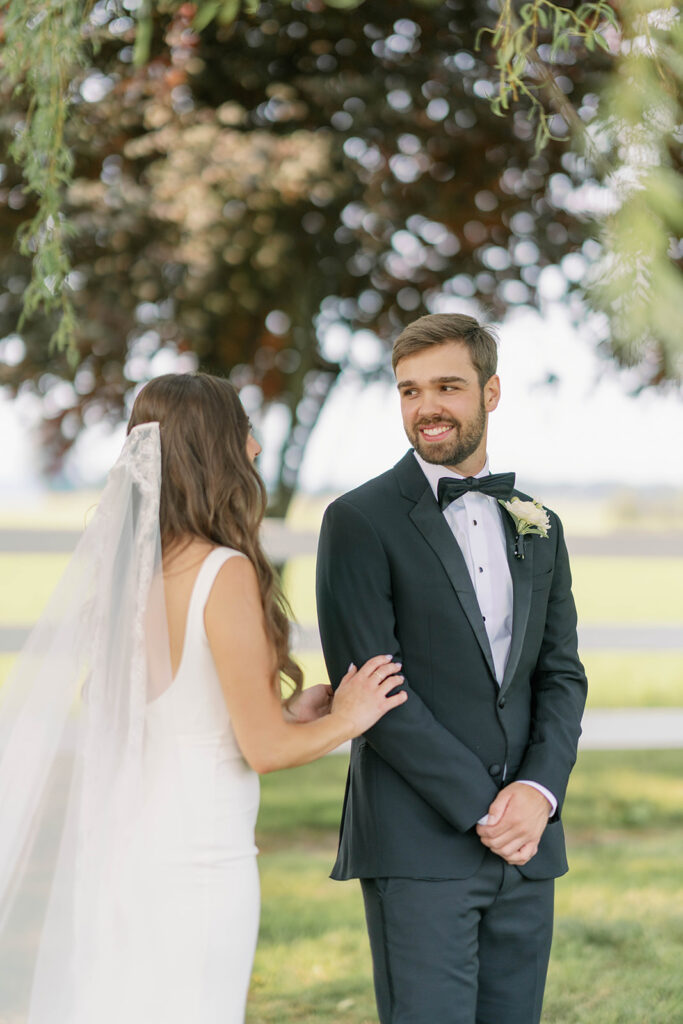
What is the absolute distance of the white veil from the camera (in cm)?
230

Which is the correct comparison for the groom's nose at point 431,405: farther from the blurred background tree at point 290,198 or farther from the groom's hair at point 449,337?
the blurred background tree at point 290,198

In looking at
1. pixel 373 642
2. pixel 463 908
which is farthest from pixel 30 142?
pixel 463 908

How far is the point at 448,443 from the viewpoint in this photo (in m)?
2.75

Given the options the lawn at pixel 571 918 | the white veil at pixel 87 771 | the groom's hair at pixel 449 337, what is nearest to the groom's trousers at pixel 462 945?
the white veil at pixel 87 771

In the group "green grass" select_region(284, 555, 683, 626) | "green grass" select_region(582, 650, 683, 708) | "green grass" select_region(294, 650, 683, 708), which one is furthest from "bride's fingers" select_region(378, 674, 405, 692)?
"green grass" select_region(284, 555, 683, 626)

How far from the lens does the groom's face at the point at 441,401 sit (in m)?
2.71

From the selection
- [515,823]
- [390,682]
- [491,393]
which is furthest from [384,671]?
[491,393]

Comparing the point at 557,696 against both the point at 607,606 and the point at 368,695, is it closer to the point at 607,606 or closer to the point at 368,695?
the point at 368,695

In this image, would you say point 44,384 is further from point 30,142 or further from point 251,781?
point 251,781

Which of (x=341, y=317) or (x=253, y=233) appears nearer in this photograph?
(x=253, y=233)

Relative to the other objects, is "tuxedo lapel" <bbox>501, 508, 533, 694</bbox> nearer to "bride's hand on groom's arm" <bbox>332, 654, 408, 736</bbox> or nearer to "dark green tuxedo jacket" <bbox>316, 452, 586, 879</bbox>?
"dark green tuxedo jacket" <bbox>316, 452, 586, 879</bbox>

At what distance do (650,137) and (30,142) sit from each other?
201 cm

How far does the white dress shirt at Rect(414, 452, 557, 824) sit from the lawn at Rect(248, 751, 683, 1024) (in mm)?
1873

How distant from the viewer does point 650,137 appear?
2189 mm
